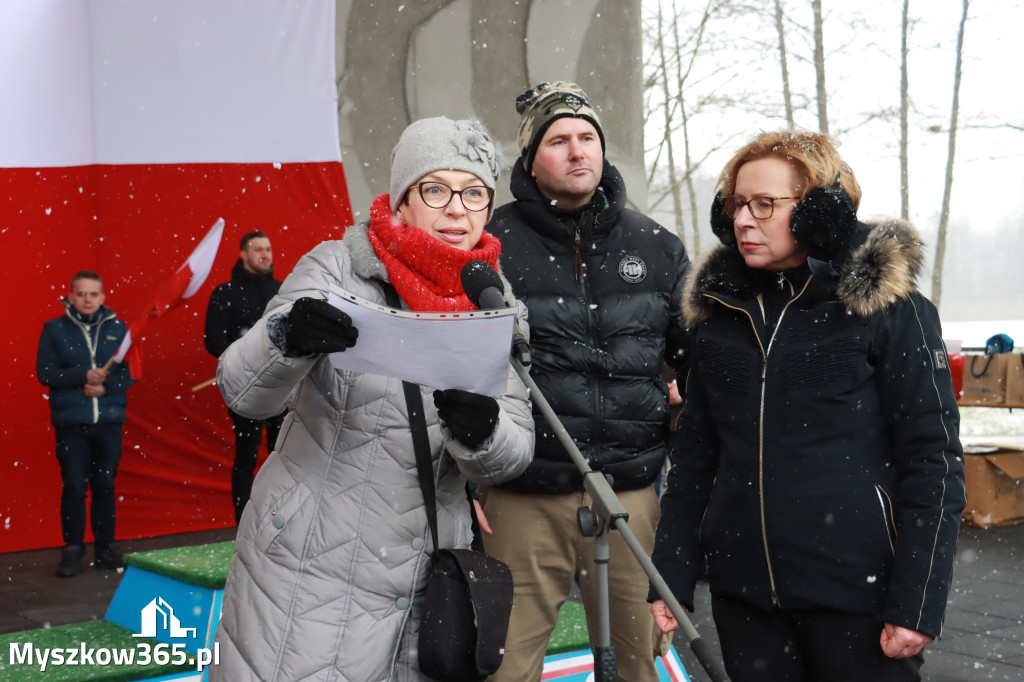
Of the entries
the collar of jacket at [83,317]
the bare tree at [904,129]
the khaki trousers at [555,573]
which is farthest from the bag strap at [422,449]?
the bare tree at [904,129]

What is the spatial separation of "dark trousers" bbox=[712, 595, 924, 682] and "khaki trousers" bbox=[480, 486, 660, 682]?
67cm

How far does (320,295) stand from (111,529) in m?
5.70

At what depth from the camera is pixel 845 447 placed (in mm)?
2258

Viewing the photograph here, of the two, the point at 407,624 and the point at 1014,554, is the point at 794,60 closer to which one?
the point at 1014,554

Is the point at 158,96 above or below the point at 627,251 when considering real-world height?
above

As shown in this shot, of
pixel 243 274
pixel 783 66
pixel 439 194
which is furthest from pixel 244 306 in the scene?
pixel 783 66

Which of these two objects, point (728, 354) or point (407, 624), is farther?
point (728, 354)

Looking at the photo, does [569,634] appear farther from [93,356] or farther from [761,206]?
[93,356]

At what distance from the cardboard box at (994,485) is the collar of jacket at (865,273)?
667 centimetres

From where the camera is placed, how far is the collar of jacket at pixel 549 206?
315 centimetres

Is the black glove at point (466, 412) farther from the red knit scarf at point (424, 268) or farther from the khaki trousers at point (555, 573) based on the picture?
the khaki trousers at point (555, 573)

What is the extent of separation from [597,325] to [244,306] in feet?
15.7

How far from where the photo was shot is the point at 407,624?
2.22 m

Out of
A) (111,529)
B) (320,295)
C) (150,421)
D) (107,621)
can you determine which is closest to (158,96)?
(150,421)
